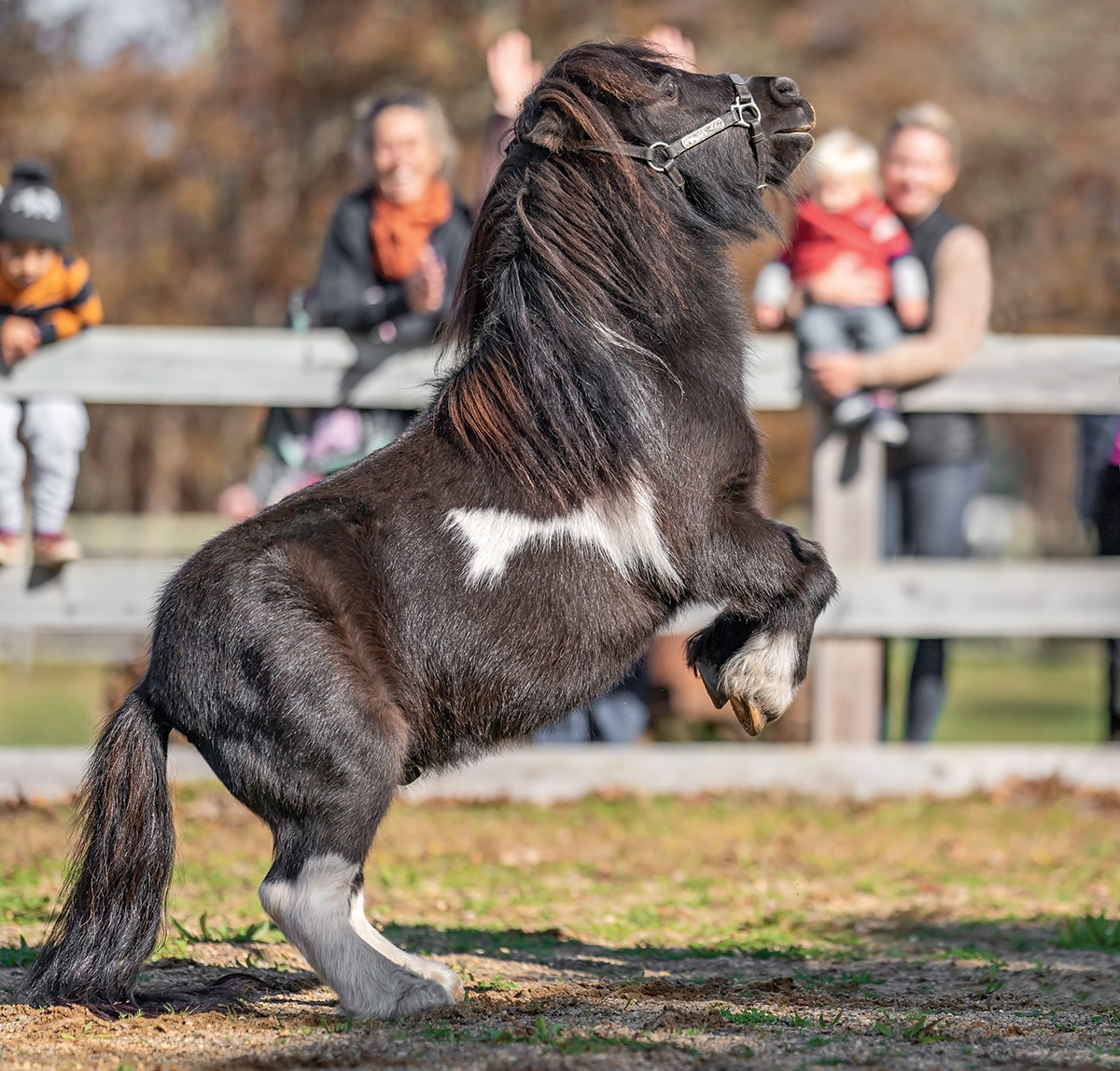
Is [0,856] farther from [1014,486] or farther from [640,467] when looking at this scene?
[1014,486]

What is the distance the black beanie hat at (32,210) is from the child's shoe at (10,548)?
1198mm

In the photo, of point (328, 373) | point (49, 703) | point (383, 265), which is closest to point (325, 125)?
point (49, 703)

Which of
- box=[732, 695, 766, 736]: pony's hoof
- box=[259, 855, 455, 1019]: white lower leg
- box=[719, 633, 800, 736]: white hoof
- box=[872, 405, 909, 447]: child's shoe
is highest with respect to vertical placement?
box=[872, 405, 909, 447]: child's shoe

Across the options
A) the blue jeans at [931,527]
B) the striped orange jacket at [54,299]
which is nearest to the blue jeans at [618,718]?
the blue jeans at [931,527]

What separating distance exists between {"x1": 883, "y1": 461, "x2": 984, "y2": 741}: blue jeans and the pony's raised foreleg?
3198mm

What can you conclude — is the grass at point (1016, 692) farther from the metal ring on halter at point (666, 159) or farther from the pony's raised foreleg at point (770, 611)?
the metal ring on halter at point (666, 159)

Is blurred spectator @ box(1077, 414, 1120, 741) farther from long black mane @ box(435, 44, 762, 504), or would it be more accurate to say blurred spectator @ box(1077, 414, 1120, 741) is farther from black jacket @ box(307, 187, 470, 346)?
long black mane @ box(435, 44, 762, 504)

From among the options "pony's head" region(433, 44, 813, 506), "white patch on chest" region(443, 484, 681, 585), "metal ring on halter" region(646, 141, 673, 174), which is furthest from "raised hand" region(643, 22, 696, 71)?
"white patch on chest" region(443, 484, 681, 585)

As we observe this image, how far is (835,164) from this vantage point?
21.5 feet

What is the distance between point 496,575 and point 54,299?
3.60 metres

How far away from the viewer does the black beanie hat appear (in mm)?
5684

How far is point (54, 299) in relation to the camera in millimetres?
6074

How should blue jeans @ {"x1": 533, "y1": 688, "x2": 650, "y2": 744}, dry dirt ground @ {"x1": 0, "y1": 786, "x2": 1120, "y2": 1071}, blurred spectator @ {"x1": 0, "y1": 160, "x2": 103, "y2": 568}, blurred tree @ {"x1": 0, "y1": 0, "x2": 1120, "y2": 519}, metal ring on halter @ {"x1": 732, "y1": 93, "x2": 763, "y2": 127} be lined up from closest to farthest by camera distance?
dry dirt ground @ {"x1": 0, "y1": 786, "x2": 1120, "y2": 1071} → metal ring on halter @ {"x1": 732, "y1": 93, "x2": 763, "y2": 127} → blurred spectator @ {"x1": 0, "y1": 160, "x2": 103, "y2": 568} → blue jeans @ {"x1": 533, "y1": 688, "x2": 650, "y2": 744} → blurred tree @ {"x1": 0, "y1": 0, "x2": 1120, "y2": 519}

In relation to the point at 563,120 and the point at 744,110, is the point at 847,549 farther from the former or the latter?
the point at 563,120
